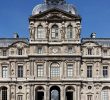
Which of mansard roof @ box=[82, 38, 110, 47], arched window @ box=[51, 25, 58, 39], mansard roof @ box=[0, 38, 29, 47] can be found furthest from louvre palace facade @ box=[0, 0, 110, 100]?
mansard roof @ box=[0, 38, 29, 47]

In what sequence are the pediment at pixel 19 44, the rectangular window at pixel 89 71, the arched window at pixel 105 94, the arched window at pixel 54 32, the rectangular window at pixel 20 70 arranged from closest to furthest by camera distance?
the arched window at pixel 105 94 → the rectangular window at pixel 89 71 → the rectangular window at pixel 20 70 → the arched window at pixel 54 32 → the pediment at pixel 19 44

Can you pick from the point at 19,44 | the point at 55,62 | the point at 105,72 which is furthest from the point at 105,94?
the point at 19,44

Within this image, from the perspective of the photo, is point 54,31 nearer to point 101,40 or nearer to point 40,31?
point 40,31

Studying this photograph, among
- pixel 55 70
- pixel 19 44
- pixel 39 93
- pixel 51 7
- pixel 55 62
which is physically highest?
pixel 51 7

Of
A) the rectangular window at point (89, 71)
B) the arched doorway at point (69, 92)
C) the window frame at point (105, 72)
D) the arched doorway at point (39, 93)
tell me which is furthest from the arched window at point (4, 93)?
the window frame at point (105, 72)

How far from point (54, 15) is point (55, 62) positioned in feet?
28.9

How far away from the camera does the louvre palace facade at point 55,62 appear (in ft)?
285

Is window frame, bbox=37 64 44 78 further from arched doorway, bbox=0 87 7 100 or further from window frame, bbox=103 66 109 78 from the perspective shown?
window frame, bbox=103 66 109 78

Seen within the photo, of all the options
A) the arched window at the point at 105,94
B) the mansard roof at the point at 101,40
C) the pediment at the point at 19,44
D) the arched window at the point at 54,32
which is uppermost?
the arched window at the point at 54,32

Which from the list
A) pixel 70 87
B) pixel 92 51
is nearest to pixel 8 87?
pixel 70 87

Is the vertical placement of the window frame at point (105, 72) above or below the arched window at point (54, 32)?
below

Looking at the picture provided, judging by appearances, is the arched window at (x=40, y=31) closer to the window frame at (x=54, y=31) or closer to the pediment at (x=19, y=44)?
the window frame at (x=54, y=31)

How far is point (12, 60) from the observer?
88.8 metres

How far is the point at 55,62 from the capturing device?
287 ft
